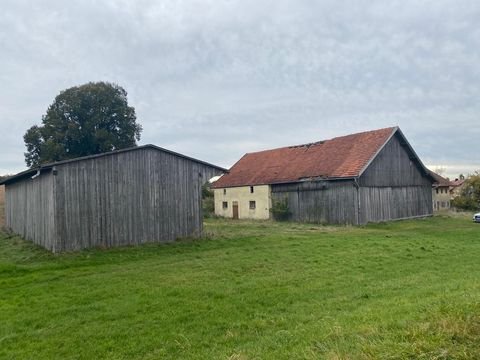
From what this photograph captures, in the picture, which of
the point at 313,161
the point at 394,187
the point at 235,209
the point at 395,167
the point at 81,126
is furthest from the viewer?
the point at 81,126

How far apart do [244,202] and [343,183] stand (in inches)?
381

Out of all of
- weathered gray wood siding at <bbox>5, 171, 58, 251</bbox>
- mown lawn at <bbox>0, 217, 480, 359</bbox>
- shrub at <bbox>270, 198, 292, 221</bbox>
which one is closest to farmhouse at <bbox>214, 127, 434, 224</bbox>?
shrub at <bbox>270, 198, 292, 221</bbox>

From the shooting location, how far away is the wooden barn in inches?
614

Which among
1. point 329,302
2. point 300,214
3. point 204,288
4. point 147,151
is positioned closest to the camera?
point 329,302

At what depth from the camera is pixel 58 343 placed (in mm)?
6508

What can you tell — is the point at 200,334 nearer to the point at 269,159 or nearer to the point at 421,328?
the point at 421,328

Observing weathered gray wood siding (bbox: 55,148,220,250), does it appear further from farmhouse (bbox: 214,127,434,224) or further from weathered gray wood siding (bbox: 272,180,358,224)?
farmhouse (bbox: 214,127,434,224)

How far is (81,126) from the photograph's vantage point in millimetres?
40875

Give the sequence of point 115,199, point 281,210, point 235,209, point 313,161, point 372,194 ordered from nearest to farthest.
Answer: point 115,199 → point 372,194 → point 281,210 → point 313,161 → point 235,209

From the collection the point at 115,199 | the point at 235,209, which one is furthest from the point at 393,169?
the point at 115,199

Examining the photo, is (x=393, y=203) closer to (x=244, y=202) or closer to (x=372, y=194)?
(x=372, y=194)

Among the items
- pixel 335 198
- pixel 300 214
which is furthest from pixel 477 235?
pixel 300 214

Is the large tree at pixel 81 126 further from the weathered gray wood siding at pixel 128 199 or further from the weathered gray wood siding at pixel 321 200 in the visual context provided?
the weathered gray wood siding at pixel 128 199

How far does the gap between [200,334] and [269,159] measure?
100 ft
